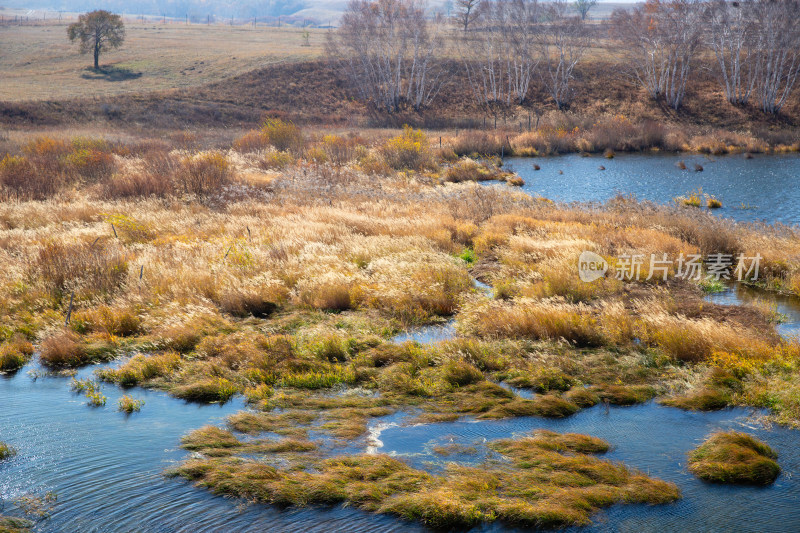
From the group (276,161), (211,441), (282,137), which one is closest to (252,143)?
(282,137)

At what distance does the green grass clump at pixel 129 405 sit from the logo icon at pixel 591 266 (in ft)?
27.7

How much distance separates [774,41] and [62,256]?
5061 cm

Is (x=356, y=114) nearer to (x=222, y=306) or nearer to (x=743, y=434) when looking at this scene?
(x=222, y=306)

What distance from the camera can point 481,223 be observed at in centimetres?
1755

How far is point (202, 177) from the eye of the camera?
20734 mm

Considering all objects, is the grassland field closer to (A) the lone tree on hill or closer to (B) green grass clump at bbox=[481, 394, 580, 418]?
(B) green grass clump at bbox=[481, 394, 580, 418]

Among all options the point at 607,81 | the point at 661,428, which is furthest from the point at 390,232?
the point at 607,81

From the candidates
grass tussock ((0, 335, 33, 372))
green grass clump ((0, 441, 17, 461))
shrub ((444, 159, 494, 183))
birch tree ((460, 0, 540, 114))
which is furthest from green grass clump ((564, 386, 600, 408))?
birch tree ((460, 0, 540, 114))

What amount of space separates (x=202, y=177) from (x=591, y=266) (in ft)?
46.9

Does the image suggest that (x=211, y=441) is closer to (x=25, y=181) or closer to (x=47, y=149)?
(x=25, y=181)

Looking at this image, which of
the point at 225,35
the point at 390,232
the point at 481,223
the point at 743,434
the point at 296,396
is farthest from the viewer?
the point at 225,35

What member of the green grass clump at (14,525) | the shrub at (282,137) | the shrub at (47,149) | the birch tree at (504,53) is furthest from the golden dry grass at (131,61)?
the green grass clump at (14,525)

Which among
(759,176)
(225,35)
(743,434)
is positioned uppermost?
(225,35)

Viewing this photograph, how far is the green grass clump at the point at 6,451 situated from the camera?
6.55 metres
